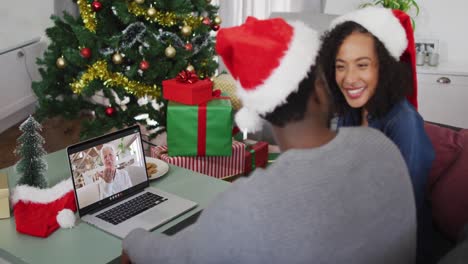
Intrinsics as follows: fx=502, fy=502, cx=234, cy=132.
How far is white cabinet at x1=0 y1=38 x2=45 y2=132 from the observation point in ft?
12.9

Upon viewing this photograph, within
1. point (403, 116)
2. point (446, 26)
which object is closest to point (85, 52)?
point (403, 116)

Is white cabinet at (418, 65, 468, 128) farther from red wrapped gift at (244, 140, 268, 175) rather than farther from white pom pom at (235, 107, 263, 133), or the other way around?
white pom pom at (235, 107, 263, 133)

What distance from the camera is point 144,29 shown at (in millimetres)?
2678

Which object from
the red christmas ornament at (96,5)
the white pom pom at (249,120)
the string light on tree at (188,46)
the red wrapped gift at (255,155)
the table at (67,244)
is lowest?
the red wrapped gift at (255,155)

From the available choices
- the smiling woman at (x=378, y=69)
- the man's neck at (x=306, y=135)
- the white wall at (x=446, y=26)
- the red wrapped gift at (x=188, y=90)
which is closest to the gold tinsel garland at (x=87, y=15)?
the red wrapped gift at (x=188, y=90)

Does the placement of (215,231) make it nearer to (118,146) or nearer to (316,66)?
(316,66)

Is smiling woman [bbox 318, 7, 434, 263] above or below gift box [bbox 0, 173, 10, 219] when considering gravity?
above

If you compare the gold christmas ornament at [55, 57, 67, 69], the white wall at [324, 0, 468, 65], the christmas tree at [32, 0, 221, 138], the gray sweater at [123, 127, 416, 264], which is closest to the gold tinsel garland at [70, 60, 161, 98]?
the christmas tree at [32, 0, 221, 138]

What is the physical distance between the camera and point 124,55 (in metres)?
2.77

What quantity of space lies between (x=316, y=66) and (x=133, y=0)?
1.67m

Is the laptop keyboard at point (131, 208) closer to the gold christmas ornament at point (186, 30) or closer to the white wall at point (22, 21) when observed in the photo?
the gold christmas ornament at point (186, 30)

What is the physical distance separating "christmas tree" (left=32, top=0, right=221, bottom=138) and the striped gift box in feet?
1.33

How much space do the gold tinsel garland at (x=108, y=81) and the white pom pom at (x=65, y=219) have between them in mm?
1368

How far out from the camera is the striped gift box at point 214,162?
2.49 m
